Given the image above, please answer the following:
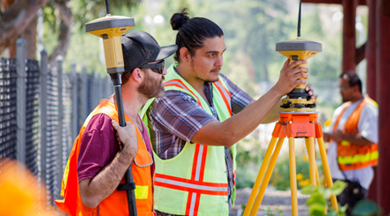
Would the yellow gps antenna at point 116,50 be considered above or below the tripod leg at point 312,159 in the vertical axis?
above

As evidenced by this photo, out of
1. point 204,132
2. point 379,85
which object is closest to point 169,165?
point 204,132

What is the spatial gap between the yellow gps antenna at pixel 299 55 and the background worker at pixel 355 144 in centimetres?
292

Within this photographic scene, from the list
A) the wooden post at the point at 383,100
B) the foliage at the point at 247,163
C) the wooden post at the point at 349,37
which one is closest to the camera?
the wooden post at the point at 383,100

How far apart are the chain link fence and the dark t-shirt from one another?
1.68m

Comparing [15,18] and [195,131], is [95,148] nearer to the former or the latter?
[195,131]

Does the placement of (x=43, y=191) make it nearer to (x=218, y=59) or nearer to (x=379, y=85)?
(x=218, y=59)

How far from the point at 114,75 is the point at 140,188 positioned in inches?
17.1

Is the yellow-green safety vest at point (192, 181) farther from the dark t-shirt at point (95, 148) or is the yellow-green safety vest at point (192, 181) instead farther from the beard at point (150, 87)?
the dark t-shirt at point (95, 148)

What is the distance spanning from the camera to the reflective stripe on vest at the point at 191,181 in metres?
2.26

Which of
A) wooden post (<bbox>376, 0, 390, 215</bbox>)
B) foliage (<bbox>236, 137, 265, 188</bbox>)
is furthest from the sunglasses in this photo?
foliage (<bbox>236, 137, 265, 188</bbox>)

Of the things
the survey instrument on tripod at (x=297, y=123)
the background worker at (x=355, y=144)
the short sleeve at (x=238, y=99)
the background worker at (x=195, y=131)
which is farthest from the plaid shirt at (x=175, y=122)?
the background worker at (x=355, y=144)

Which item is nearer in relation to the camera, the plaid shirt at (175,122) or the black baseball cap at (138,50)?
the black baseball cap at (138,50)

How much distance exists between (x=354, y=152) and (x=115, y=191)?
3.58 metres

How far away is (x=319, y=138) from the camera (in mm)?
2002
